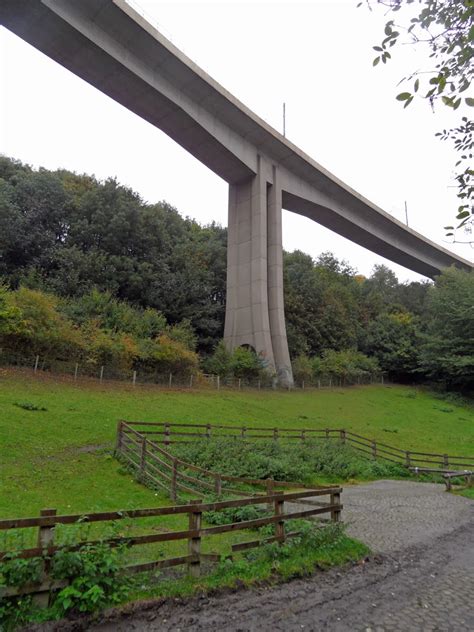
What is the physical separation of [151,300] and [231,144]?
15.7m

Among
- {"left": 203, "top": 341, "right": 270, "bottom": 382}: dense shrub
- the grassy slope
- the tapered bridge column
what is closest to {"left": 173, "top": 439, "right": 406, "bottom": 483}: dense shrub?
the grassy slope

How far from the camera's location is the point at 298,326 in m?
53.0

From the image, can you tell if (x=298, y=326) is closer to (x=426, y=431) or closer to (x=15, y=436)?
(x=426, y=431)

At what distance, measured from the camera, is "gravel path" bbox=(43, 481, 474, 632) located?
179 inches

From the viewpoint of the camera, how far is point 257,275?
127 ft

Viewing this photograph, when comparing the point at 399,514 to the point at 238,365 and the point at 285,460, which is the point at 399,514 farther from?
the point at 238,365

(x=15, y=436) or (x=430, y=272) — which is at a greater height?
(x=430, y=272)

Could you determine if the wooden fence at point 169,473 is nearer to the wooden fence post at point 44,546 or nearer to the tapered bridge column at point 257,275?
the wooden fence post at point 44,546

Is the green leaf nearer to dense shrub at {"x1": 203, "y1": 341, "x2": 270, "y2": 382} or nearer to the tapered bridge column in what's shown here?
dense shrub at {"x1": 203, "y1": 341, "x2": 270, "y2": 382}

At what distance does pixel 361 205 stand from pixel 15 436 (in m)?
41.3

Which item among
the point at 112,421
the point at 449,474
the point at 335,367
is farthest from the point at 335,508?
the point at 335,367

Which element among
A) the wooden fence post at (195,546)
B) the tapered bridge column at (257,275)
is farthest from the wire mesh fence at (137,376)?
the wooden fence post at (195,546)

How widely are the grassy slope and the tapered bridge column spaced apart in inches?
187

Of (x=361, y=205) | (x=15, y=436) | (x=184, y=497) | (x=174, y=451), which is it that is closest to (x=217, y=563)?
(x=184, y=497)
